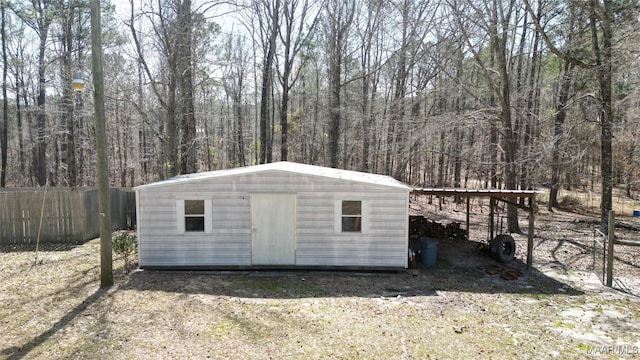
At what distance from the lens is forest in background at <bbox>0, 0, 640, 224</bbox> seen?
527 inches

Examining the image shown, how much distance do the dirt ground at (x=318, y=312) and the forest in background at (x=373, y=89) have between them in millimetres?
5456

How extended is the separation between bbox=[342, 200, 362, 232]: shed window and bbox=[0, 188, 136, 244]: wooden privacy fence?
330 inches

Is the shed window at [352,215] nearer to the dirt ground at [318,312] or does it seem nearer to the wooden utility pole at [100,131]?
the dirt ground at [318,312]

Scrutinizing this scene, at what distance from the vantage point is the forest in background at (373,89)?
43.9 feet

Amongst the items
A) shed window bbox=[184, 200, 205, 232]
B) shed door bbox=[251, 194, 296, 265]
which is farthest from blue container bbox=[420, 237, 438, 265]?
shed window bbox=[184, 200, 205, 232]

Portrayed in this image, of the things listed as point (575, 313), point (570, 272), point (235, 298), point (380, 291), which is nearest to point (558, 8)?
point (570, 272)

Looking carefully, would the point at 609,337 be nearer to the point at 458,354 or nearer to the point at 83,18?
the point at 458,354

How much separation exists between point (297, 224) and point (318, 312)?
9.28 ft

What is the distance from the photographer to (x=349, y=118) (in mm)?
22453

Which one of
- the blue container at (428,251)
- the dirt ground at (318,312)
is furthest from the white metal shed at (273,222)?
the blue container at (428,251)

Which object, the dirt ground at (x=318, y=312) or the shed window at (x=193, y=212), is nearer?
the dirt ground at (x=318, y=312)

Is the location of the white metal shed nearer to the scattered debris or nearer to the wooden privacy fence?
the scattered debris

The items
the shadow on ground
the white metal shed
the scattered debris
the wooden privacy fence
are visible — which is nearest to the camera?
the shadow on ground

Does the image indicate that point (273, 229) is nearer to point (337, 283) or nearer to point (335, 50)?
point (337, 283)
